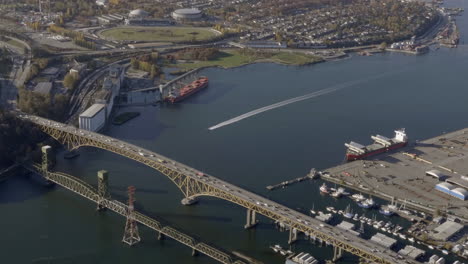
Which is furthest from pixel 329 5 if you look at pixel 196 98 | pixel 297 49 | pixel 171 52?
pixel 196 98

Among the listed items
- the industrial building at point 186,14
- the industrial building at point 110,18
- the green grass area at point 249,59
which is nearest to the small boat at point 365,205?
the green grass area at point 249,59

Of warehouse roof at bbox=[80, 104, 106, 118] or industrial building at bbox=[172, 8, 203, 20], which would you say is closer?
warehouse roof at bbox=[80, 104, 106, 118]

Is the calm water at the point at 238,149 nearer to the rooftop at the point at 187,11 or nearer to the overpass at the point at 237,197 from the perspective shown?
the overpass at the point at 237,197

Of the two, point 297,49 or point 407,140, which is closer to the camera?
point 407,140

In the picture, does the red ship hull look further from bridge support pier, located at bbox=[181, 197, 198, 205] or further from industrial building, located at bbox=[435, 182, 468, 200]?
bridge support pier, located at bbox=[181, 197, 198, 205]

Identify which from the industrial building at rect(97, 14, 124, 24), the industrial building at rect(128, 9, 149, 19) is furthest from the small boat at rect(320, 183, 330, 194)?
the industrial building at rect(97, 14, 124, 24)

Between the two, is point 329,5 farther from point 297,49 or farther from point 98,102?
point 98,102
